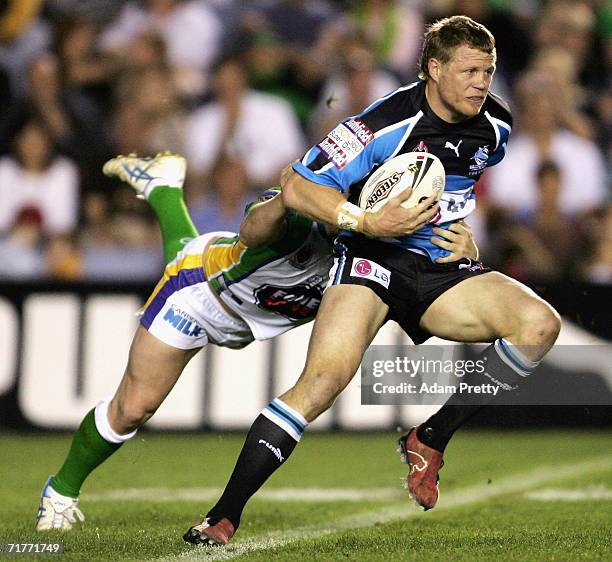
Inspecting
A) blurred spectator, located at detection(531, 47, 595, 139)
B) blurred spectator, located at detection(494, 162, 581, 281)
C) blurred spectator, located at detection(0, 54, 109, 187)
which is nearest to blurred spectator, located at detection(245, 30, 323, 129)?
blurred spectator, located at detection(0, 54, 109, 187)

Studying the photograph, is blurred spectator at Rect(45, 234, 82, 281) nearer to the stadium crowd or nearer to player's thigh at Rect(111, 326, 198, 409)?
the stadium crowd

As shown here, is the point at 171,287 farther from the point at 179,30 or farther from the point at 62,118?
the point at 179,30

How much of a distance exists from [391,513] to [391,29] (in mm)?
6504

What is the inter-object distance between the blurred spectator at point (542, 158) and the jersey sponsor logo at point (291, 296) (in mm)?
5422

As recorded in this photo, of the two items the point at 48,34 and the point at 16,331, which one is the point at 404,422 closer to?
the point at 16,331

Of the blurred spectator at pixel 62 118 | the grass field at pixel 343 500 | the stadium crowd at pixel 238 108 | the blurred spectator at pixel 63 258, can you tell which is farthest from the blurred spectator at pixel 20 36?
the grass field at pixel 343 500

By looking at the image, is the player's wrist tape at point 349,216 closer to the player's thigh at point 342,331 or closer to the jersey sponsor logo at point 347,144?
the jersey sponsor logo at point 347,144

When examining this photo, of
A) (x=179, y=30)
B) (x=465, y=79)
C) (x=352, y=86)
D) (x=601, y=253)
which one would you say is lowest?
(x=601, y=253)

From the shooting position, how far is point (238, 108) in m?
11.0

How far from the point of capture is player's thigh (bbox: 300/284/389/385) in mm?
4832

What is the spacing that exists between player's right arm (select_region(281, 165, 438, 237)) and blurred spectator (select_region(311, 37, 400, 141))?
5852 mm

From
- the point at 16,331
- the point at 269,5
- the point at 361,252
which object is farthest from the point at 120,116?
the point at 361,252

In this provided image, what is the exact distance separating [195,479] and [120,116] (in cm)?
465

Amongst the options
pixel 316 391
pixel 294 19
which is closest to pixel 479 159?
pixel 316 391
